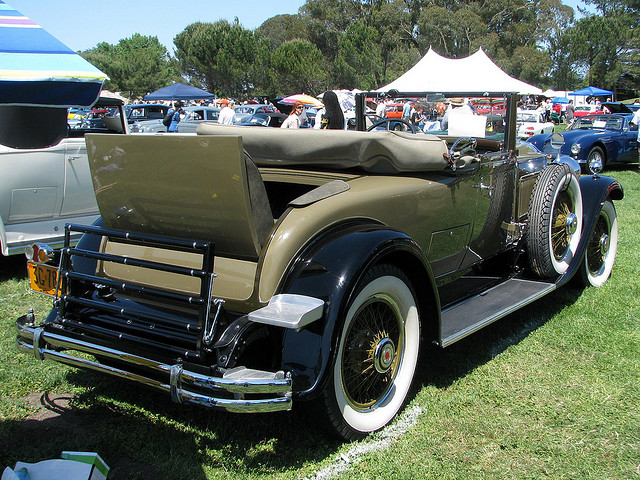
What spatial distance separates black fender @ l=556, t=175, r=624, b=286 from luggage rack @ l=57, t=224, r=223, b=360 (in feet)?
9.73

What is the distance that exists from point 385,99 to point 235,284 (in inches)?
114

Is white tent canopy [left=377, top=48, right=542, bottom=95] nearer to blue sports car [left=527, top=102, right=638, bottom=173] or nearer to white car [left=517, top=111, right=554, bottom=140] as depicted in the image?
white car [left=517, top=111, right=554, bottom=140]

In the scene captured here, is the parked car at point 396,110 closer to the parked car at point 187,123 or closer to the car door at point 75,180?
the car door at point 75,180

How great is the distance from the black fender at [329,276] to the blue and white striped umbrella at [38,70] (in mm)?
1153

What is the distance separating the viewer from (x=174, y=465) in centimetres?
249

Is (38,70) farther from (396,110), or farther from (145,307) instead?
(396,110)

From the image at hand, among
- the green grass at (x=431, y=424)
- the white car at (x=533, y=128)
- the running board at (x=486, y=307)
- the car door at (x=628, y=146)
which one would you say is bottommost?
the green grass at (x=431, y=424)

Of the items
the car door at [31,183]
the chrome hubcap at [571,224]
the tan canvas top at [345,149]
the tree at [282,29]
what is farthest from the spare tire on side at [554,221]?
the tree at [282,29]

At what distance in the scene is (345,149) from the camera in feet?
10.2

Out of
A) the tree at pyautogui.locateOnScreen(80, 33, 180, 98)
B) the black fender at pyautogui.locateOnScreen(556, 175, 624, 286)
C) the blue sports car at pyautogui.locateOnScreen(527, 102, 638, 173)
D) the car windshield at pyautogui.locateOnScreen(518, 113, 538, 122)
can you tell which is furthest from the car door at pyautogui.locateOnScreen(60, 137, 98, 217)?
the tree at pyautogui.locateOnScreen(80, 33, 180, 98)

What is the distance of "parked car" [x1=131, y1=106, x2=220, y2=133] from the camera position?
56.0 ft

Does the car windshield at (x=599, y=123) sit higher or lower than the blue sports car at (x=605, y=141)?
higher

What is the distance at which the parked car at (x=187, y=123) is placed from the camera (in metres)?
17.1

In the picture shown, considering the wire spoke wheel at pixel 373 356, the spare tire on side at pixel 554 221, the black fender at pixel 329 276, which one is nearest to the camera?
the black fender at pixel 329 276
